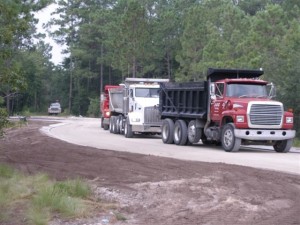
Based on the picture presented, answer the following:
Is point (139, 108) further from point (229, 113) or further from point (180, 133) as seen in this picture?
point (229, 113)

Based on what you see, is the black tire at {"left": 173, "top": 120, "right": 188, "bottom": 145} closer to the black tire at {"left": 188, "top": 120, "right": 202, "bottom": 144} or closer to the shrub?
the black tire at {"left": 188, "top": 120, "right": 202, "bottom": 144}

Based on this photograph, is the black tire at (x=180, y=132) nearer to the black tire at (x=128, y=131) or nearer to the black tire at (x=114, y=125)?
the black tire at (x=128, y=131)

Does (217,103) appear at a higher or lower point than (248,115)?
higher

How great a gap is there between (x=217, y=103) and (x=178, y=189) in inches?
438

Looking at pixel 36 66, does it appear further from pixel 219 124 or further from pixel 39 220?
pixel 39 220

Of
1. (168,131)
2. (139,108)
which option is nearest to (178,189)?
(168,131)

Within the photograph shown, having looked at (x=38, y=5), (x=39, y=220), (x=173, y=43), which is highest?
(x=173, y=43)

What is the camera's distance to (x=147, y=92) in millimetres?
32188

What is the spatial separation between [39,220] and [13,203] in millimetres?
1627

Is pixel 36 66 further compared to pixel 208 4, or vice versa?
pixel 36 66

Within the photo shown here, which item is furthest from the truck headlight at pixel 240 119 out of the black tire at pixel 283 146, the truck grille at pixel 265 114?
the black tire at pixel 283 146

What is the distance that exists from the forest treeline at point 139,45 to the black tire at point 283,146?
7.36 m

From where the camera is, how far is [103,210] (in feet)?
35.9

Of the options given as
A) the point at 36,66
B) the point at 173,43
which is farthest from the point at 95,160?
the point at 36,66
